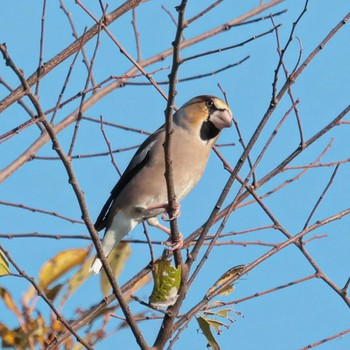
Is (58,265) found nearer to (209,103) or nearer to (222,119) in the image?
(222,119)

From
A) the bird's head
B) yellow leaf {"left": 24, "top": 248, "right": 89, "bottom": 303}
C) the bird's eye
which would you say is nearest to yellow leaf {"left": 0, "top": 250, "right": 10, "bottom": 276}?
yellow leaf {"left": 24, "top": 248, "right": 89, "bottom": 303}

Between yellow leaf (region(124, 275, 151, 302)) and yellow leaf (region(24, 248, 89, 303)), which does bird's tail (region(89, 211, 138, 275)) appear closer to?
yellow leaf (region(124, 275, 151, 302))

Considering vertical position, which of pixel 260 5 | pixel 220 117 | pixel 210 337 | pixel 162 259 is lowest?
pixel 210 337

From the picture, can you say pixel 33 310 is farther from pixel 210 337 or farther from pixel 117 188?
pixel 117 188

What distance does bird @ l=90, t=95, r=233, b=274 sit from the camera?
504 cm

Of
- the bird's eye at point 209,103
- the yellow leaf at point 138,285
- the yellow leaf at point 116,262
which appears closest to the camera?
the yellow leaf at point 116,262

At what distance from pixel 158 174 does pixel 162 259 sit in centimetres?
164

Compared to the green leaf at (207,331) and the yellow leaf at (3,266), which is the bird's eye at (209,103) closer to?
the green leaf at (207,331)

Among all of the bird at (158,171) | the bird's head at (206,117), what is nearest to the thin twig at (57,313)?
the bird at (158,171)

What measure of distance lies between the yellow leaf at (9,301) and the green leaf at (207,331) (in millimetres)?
809

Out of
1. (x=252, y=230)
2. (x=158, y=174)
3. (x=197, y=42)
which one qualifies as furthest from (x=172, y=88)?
(x=197, y=42)

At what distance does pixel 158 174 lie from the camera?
5055 millimetres

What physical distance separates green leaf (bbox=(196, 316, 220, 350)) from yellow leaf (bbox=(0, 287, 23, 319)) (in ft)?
2.66

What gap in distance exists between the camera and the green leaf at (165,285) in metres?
3.39
